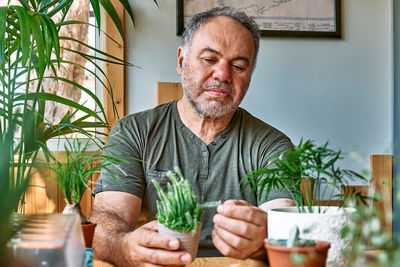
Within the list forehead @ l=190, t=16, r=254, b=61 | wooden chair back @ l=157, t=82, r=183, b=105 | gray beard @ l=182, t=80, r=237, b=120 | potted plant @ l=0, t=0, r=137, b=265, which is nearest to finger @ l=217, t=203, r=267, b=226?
potted plant @ l=0, t=0, r=137, b=265

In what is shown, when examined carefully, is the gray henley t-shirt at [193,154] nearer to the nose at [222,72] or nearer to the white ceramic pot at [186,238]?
the nose at [222,72]

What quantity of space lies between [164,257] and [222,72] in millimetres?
952

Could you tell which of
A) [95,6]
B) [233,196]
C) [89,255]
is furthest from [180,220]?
[95,6]

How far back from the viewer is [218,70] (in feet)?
5.61

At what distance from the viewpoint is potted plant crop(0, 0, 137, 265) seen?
1.33 ft

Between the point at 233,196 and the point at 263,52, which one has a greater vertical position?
the point at 263,52

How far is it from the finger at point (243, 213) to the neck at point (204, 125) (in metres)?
0.74

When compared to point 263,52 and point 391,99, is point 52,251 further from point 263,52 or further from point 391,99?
point 391,99

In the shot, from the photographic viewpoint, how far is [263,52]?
252 cm

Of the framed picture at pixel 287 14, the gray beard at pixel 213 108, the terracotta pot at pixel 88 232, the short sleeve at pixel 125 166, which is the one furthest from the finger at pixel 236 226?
the framed picture at pixel 287 14

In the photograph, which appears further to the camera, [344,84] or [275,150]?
[344,84]

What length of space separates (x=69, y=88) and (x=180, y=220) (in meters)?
1.74

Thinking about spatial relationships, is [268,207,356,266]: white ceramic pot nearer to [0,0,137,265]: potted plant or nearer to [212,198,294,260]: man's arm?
[212,198,294,260]: man's arm

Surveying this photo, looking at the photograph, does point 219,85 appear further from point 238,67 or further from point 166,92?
point 166,92
